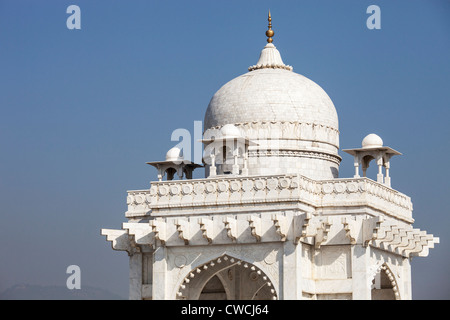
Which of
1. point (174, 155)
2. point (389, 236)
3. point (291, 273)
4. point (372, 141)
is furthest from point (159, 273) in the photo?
point (372, 141)

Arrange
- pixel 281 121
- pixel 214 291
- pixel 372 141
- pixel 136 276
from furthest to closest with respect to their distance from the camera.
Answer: pixel 214 291, pixel 281 121, pixel 136 276, pixel 372 141

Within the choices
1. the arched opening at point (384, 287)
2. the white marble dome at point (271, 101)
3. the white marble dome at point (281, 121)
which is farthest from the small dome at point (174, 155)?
the arched opening at point (384, 287)

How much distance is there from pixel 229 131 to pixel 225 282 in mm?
5954

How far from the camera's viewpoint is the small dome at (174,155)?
45656mm

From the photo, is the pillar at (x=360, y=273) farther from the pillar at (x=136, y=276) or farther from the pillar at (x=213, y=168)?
the pillar at (x=136, y=276)

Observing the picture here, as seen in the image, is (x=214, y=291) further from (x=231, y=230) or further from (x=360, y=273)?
(x=360, y=273)

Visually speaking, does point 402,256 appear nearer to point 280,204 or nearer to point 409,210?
point 409,210

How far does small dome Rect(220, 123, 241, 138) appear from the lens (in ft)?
142

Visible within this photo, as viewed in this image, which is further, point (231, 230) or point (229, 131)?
point (229, 131)

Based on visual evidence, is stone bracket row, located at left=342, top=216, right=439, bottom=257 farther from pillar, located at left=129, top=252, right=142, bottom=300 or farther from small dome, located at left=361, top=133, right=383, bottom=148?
pillar, located at left=129, top=252, right=142, bottom=300

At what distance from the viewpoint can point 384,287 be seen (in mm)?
44969

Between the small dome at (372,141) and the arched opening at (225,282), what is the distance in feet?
21.0
